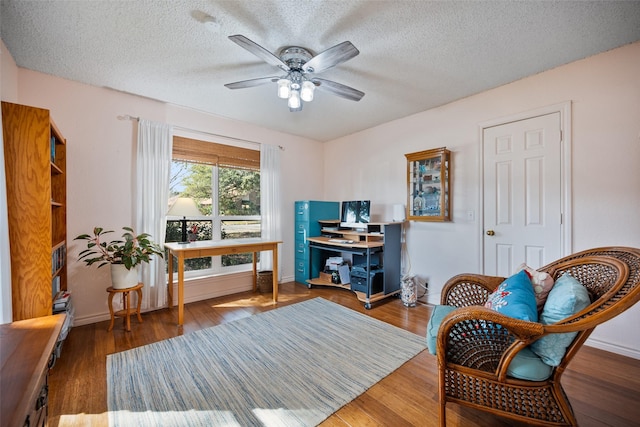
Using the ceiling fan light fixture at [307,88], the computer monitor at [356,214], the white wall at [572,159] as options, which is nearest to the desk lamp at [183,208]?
the ceiling fan light fixture at [307,88]

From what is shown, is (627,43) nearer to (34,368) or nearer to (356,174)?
(356,174)

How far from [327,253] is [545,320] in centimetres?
321

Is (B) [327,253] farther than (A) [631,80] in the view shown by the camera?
Yes

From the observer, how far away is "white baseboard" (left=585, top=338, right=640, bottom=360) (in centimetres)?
202

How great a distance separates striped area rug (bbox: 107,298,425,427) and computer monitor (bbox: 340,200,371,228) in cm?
138

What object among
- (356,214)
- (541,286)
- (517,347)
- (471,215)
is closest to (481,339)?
(517,347)

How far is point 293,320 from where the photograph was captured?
2.74 m

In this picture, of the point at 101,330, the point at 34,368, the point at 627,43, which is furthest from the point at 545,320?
the point at 101,330

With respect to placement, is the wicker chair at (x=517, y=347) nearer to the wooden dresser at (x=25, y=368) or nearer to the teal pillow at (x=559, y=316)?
the teal pillow at (x=559, y=316)

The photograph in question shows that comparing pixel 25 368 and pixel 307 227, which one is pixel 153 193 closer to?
pixel 307 227

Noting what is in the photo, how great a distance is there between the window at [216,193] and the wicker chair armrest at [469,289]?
113 inches

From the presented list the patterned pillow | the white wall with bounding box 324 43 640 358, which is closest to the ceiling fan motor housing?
the white wall with bounding box 324 43 640 358

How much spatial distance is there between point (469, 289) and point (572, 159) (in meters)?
1.62

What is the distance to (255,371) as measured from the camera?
1.88 metres
